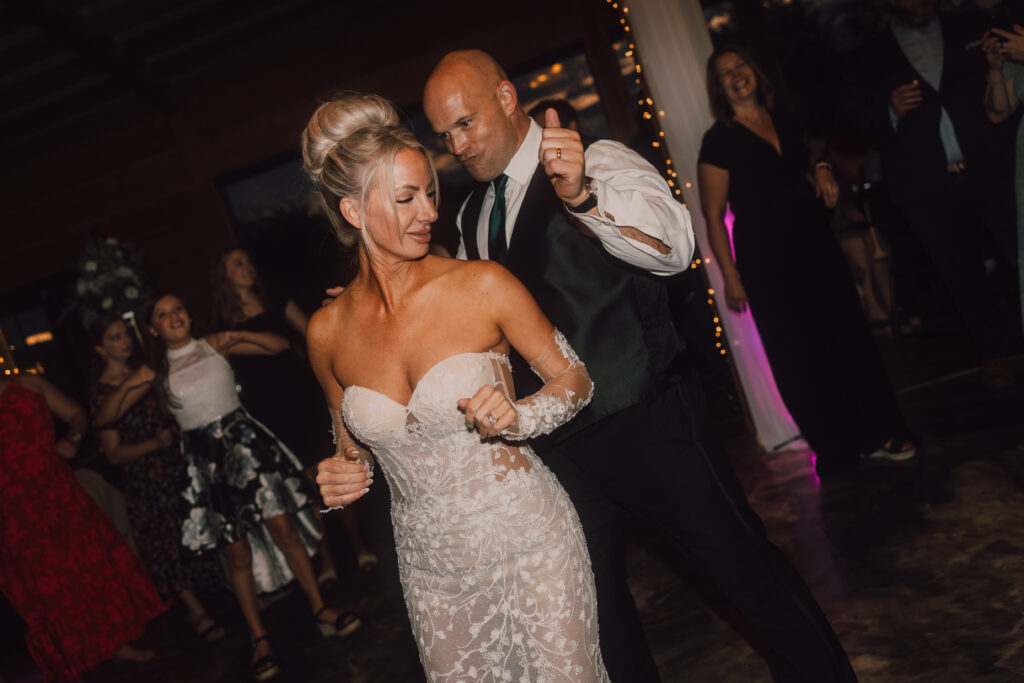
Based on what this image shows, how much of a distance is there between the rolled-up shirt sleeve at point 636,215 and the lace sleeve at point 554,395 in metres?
0.26

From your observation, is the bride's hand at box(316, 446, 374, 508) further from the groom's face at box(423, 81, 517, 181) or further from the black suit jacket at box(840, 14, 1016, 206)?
the black suit jacket at box(840, 14, 1016, 206)

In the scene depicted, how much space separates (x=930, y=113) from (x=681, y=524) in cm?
285

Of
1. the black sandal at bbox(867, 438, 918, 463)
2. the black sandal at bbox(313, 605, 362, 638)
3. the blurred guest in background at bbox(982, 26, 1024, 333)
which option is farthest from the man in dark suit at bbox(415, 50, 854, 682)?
the blurred guest in background at bbox(982, 26, 1024, 333)

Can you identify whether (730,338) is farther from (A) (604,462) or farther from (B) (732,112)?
(A) (604,462)

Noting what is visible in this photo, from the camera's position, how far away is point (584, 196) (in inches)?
67.8

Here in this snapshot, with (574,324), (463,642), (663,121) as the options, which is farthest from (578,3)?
(463,642)

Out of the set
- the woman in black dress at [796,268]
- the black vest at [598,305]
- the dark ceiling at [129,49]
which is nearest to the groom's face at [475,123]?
the black vest at [598,305]

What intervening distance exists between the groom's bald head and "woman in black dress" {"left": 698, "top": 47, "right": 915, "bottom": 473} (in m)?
1.70

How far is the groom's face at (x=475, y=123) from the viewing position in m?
1.96

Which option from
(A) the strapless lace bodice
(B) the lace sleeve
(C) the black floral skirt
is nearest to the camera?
(B) the lace sleeve

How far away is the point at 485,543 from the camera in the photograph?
5.30 feet

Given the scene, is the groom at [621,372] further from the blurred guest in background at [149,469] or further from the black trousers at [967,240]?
the blurred guest in background at [149,469]

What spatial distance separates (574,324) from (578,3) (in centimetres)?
593

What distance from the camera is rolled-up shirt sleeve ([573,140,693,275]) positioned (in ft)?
5.75
